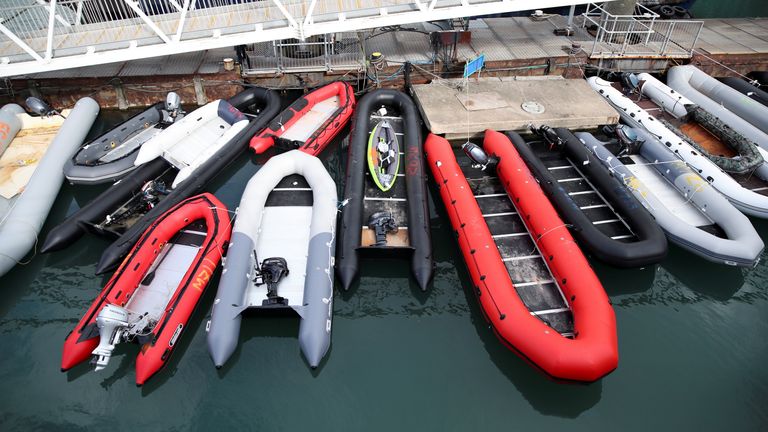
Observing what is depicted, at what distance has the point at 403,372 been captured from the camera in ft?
23.8

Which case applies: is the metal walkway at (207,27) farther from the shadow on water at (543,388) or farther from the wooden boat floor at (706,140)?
the shadow on water at (543,388)

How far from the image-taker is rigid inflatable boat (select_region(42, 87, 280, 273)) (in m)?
8.58

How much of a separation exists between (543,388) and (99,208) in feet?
30.6

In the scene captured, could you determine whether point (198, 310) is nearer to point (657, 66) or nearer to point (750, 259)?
point (750, 259)

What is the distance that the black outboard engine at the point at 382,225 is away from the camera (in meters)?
8.48

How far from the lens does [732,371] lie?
23.9ft

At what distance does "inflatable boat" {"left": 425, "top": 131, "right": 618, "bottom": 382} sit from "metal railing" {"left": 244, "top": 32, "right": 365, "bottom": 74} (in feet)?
16.4

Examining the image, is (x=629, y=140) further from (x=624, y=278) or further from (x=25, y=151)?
(x=25, y=151)

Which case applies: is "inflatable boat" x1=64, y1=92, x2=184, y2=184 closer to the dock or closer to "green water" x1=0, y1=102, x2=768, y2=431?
"green water" x1=0, y1=102, x2=768, y2=431

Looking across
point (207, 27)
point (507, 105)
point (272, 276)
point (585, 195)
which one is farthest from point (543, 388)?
point (207, 27)

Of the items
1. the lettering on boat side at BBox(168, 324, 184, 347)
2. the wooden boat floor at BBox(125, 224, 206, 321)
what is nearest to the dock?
the wooden boat floor at BBox(125, 224, 206, 321)

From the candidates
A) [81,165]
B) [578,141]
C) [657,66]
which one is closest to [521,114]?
[578,141]

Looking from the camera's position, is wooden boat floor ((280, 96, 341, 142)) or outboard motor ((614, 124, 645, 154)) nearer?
outboard motor ((614, 124, 645, 154))

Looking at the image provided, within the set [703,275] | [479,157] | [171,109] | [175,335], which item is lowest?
[703,275]
